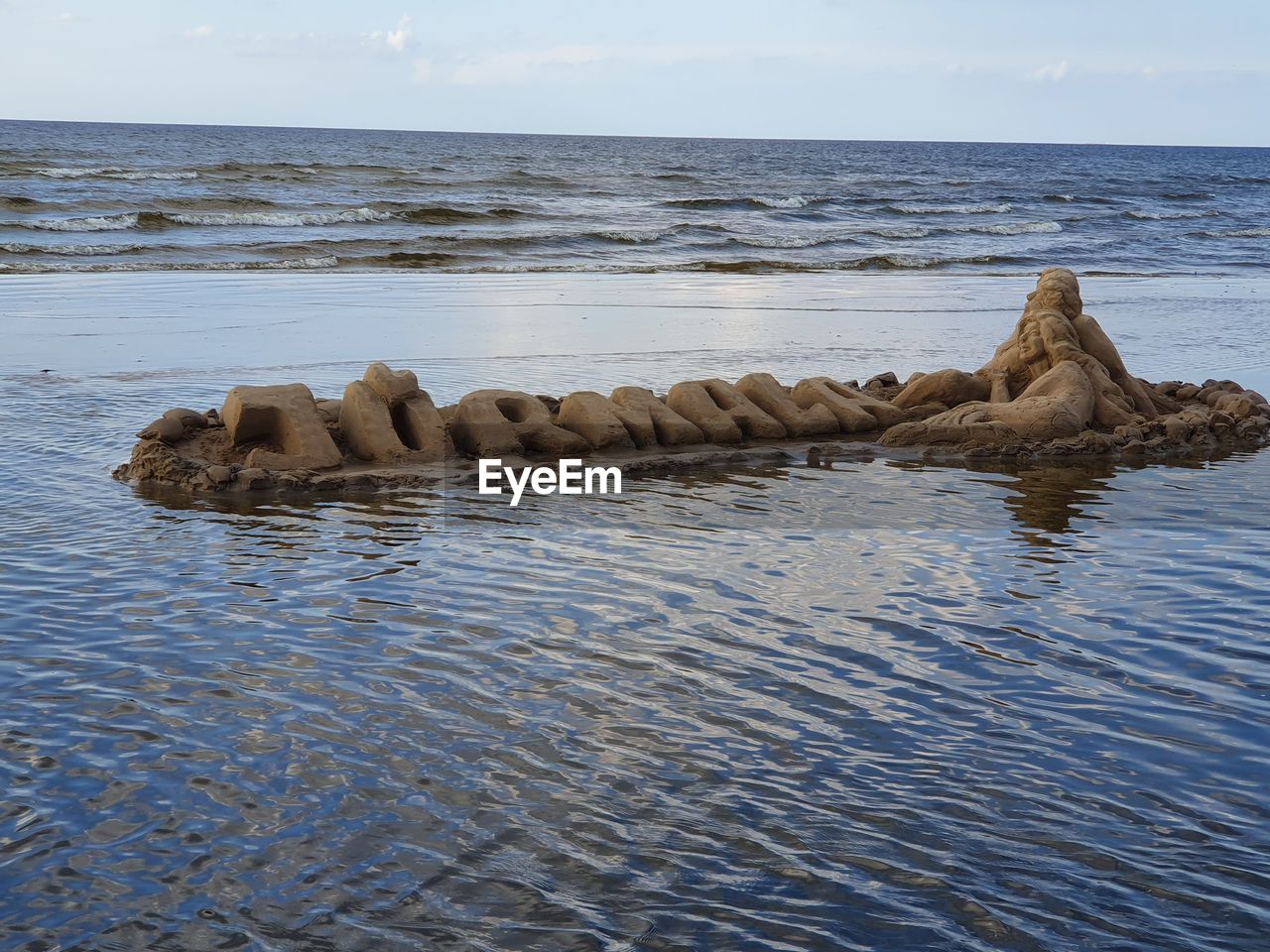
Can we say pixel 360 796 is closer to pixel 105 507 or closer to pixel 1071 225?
pixel 105 507

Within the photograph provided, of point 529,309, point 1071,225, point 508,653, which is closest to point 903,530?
point 508,653

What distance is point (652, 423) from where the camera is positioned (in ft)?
30.1

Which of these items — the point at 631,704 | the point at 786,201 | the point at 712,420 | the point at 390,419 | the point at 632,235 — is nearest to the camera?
the point at 631,704

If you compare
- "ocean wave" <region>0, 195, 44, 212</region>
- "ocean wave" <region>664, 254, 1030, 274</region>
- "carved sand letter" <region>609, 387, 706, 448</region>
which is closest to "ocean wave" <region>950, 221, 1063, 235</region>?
"ocean wave" <region>664, 254, 1030, 274</region>

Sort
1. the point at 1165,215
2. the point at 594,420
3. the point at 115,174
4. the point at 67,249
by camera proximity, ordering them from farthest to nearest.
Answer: the point at 1165,215
the point at 115,174
the point at 67,249
the point at 594,420

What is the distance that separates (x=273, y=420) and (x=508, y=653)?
3916mm

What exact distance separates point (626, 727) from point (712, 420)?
200 inches

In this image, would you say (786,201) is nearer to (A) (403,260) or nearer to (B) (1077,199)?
(B) (1077,199)

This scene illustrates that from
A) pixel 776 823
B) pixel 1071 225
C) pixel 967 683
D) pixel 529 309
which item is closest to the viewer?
pixel 776 823

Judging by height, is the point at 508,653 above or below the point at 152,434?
below

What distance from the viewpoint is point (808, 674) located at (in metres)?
4.93

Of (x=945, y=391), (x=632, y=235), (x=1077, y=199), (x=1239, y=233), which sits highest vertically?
(x=1077, y=199)

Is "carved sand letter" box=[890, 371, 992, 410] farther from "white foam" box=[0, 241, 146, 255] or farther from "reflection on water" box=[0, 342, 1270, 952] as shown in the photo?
"white foam" box=[0, 241, 146, 255]

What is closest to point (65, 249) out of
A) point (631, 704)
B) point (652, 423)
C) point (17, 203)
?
point (17, 203)
